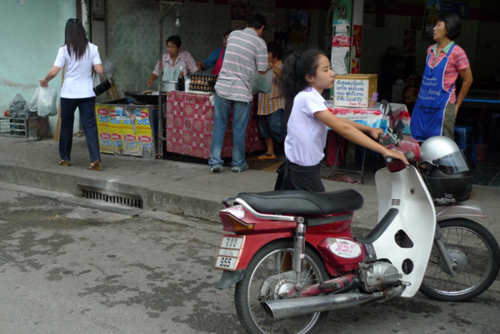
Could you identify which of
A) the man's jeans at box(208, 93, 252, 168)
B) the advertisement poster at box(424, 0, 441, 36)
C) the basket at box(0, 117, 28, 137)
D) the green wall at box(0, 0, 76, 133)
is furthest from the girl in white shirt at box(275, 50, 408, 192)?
the advertisement poster at box(424, 0, 441, 36)

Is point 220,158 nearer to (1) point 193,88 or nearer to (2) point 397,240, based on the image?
(1) point 193,88

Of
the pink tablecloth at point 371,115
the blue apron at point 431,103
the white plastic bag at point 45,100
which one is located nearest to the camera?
the blue apron at point 431,103

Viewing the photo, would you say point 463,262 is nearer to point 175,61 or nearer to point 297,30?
point 175,61

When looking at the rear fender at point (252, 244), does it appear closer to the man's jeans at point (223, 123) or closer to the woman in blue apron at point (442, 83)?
the woman in blue apron at point (442, 83)

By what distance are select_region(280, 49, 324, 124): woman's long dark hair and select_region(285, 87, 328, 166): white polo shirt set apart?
0.06 m

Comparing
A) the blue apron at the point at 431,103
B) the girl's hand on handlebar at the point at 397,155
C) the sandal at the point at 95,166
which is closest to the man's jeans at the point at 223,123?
the sandal at the point at 95,166

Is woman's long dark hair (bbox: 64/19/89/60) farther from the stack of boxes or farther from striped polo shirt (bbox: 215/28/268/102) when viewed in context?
striped polo shirt (bbox: 215/28/268/102)

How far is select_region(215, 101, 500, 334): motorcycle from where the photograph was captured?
3.20 m

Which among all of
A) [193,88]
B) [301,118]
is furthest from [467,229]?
[193,88]

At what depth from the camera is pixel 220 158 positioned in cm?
705

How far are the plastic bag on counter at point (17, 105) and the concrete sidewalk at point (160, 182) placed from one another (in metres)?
1.30

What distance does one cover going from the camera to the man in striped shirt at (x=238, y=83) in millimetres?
6777

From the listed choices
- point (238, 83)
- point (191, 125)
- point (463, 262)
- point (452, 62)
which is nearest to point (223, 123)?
point (238, 83)

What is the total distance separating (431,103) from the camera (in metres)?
5.90
